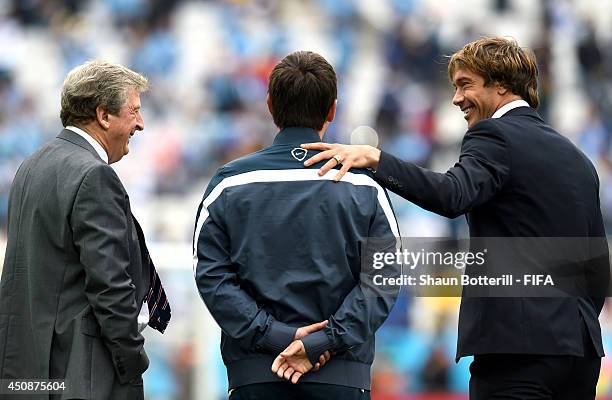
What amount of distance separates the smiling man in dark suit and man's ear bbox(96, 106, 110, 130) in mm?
656

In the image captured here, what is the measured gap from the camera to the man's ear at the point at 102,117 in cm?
312

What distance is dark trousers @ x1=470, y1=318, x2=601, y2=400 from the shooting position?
2.89 metres

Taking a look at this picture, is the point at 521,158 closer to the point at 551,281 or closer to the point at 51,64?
the point at 551,281

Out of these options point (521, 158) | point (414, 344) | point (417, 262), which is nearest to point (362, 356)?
point (417, 262)

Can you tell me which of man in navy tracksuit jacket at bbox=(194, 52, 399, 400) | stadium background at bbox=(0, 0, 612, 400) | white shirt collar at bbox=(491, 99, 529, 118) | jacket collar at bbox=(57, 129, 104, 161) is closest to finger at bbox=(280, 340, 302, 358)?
man in navy tracksuit jacket at bbox=(194, 52, 399, 400)

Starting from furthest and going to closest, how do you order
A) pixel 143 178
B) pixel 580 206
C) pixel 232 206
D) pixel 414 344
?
pixel 143 178 < pixel 414 344 < pixel 580 206 < pixel 232 206

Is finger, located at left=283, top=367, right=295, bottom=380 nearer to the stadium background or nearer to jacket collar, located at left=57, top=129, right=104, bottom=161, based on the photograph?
jacket collar, located at left=57, top=129, right=104, bottom=161

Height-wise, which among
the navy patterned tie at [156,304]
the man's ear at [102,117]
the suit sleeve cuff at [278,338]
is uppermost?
the man's ear at [102,117]

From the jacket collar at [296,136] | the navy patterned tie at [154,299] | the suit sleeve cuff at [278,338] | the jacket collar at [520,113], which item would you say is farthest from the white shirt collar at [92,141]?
the jacket collar at [520,113]

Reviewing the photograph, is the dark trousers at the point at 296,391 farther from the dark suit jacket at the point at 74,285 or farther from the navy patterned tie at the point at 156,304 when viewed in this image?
the navy patterned tie at the point at 156,304

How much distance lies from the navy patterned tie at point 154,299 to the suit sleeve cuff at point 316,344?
62 centimetres

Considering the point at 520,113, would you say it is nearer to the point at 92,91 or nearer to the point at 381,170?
the point at 381,170

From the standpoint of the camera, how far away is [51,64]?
9555mm

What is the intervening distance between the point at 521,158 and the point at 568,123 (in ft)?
21.0
